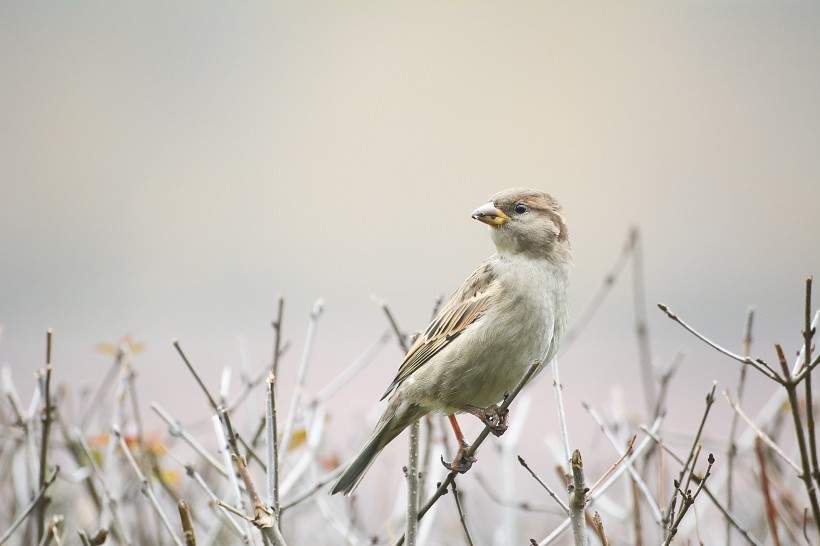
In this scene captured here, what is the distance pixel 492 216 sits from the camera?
10.3 ft

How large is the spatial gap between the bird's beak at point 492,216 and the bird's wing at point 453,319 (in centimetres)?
17

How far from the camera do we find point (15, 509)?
116 inches

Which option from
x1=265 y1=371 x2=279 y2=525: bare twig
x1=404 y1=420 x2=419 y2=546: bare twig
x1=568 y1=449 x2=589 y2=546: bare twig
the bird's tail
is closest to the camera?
x1=568 y1=449 x2=589 y2=546: bare twig

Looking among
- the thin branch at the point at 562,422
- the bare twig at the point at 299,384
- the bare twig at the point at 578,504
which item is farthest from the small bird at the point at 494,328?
the bare twig at the point at 578,504

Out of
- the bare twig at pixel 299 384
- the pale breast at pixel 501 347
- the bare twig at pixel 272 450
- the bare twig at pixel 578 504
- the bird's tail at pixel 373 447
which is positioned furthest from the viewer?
the pale breast at pixel 501 347

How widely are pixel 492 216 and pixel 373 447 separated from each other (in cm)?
86

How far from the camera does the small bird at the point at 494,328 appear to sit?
118 inches

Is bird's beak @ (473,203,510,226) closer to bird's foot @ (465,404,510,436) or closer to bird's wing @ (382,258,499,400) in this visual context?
bird's wing @ (382,258,499,400)

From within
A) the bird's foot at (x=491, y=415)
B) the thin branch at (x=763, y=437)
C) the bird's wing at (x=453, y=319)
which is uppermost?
the bird's wing at (x=453, y=319)

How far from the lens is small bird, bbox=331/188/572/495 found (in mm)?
2986

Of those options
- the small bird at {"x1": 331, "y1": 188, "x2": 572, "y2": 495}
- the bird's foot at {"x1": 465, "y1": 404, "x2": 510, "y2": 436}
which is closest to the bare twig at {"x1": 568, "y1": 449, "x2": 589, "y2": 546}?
the bird's foot at {"x1": 465, "y1": 404, "x2": 510, "y2": 436}

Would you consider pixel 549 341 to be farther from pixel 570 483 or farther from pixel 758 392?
pixel 758 392

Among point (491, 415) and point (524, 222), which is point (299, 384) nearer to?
point (491, 415)

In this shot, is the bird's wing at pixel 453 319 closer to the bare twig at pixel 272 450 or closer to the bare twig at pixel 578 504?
the bare twig at pixel 272 450
